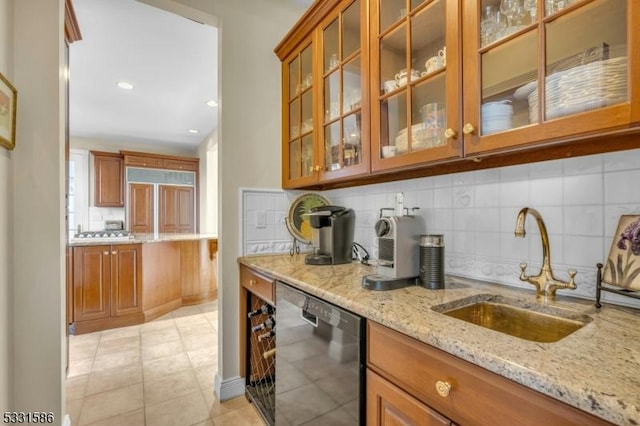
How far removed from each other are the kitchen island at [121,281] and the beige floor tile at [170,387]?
1325 mm

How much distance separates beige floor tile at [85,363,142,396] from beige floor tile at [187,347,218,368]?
37 cm

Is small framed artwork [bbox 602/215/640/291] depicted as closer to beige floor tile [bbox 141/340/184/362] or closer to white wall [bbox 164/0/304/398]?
white wall [bbox 164/0/304/398]

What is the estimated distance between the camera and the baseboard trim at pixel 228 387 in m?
1.82

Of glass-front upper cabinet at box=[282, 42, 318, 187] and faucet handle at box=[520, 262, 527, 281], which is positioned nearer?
faucet handle at box=[520, 262, 527, 281]

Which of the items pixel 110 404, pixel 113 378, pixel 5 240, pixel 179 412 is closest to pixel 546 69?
pixel 5 240

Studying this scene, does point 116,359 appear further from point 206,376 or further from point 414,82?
point 414,82

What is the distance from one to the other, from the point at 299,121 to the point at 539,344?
1.67 metres

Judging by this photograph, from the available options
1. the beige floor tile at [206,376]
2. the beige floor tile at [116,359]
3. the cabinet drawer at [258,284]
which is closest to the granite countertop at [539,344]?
the cabinet drawer at [258,284]

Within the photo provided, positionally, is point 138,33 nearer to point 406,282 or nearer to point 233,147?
point 233,147

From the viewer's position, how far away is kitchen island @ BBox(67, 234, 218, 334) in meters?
2.84

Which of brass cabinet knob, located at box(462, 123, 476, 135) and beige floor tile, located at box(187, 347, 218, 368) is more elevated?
brass cabinet knob, located at box(462, 123, 476, 135)

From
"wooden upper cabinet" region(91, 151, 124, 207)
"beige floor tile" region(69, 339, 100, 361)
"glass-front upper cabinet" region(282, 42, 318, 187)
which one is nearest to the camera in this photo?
"glass-front upper cabinet" region(282, 42, 318, 187)

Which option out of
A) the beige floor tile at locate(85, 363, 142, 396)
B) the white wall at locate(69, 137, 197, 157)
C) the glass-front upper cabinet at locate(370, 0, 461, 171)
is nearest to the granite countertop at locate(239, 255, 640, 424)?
the glass-front upper cabinet at locate(370, 0, 461, 171)

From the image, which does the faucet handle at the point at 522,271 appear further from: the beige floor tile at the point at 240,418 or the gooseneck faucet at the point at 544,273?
the beige floor tile at the point at 240,418
